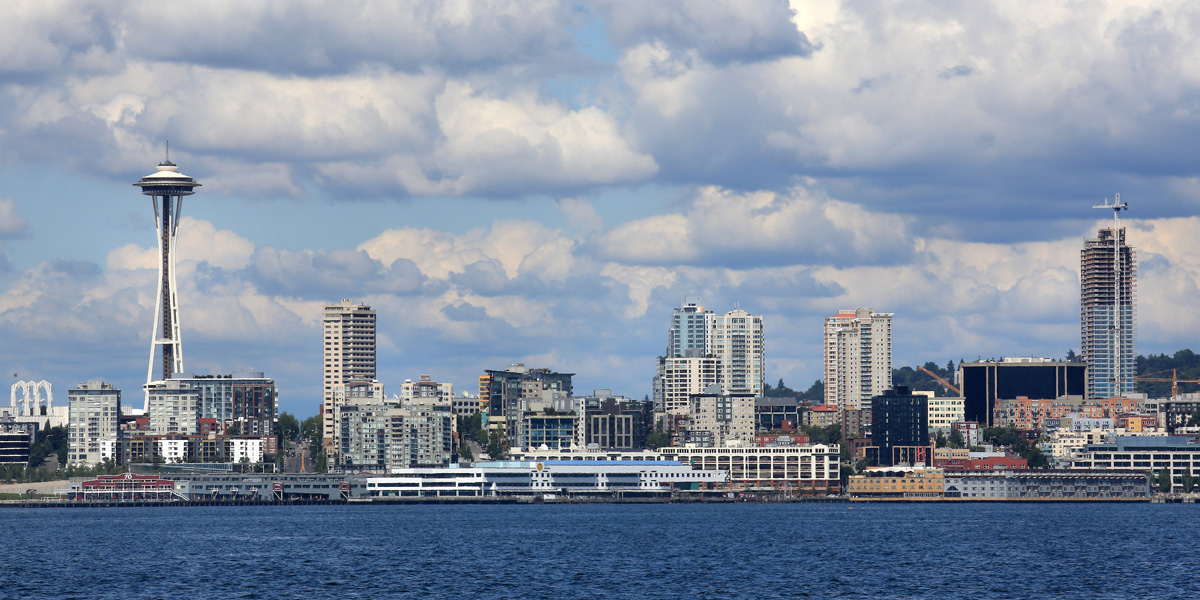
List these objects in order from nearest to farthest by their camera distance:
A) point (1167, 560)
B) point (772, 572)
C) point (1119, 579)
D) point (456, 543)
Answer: point (1119, 579) < point (772, 572) < point (1167, 560) < point (456, 543)

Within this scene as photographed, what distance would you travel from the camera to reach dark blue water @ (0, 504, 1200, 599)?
10769 cm

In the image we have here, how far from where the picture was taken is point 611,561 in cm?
13088

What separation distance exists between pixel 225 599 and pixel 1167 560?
67.4 meters

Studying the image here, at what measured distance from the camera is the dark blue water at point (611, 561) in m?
108

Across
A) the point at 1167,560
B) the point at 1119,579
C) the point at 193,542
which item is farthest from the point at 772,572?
the point at 193,542

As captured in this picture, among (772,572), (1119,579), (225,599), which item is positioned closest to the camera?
(225,599)

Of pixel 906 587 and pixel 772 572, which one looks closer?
pixel 906 587

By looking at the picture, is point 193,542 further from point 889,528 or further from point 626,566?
point 889,528

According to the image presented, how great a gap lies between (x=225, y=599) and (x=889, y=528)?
9200cm

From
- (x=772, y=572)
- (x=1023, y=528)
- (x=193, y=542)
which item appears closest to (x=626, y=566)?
(x=772, y=572)

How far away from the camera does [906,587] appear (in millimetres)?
108625

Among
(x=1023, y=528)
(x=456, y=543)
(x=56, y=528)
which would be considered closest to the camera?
(x=456, y=543)

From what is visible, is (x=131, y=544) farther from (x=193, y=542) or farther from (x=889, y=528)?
(x=889, y=528)

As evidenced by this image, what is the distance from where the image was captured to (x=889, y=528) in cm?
→ 17962
